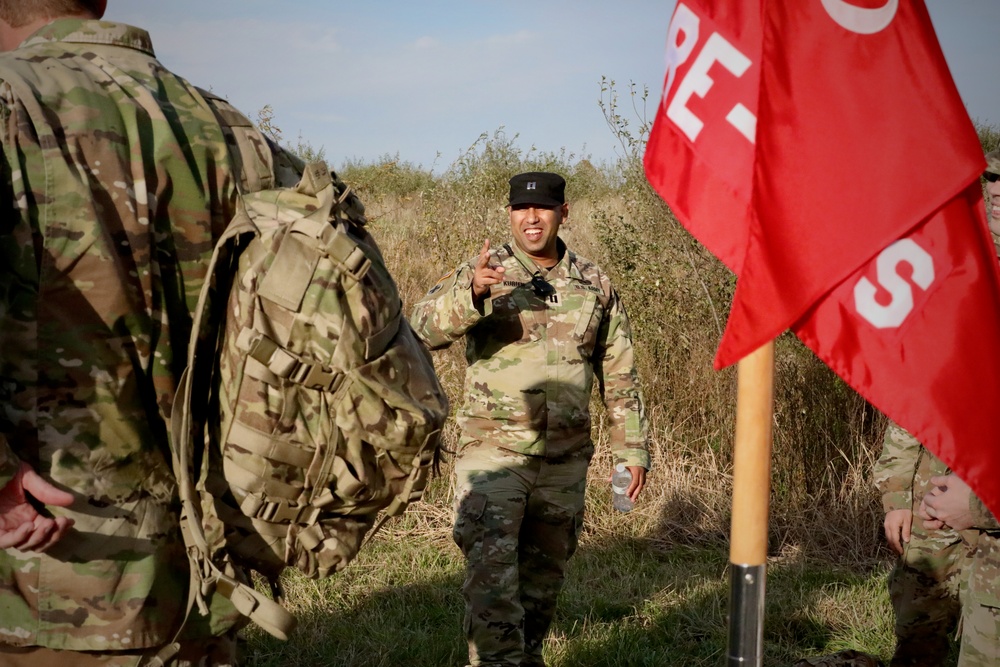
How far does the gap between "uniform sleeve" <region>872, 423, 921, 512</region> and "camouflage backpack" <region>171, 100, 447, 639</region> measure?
9.75 ft

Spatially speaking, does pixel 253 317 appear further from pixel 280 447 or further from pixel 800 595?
pixel 800 595

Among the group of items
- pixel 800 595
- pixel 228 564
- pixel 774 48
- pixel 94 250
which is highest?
pixel 774 48

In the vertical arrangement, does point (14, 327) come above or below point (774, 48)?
below

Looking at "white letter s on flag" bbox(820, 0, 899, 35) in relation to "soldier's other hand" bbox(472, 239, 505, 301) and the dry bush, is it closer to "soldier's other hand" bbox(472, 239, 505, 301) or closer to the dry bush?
"soldier's other hand" bbox(472, 239, 505, 301)

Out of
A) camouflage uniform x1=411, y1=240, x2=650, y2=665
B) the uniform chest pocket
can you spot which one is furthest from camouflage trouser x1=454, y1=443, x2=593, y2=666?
the uniform chest pocket

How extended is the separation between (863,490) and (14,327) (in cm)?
587

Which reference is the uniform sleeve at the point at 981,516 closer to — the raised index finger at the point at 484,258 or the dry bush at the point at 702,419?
the raised index finger at the point at 484,258

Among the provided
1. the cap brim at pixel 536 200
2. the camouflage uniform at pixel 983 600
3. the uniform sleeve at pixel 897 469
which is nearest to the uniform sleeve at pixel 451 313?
the cap brim at pixel 536 200

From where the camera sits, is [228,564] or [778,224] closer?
[228,564]

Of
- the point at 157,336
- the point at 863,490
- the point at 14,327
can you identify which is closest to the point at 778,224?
the point at 157,336

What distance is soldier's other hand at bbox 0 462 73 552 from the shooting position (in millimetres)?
1795

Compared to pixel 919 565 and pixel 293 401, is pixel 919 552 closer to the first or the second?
pixel 919 565

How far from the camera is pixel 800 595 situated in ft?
18.2

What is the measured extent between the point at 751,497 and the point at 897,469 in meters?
2.53
